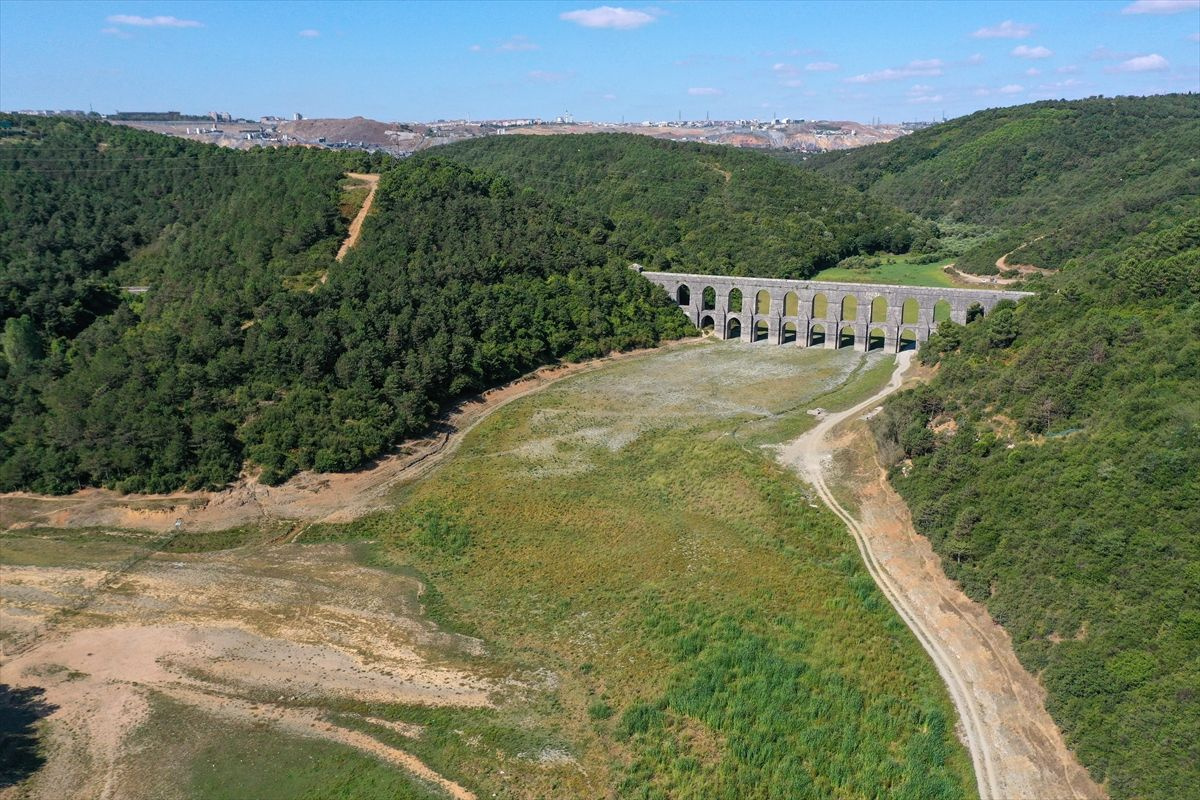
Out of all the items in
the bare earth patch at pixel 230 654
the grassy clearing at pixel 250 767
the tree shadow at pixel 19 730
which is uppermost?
the bare earth patch at pixel 230 654

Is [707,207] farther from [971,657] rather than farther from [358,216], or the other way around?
[971,657]

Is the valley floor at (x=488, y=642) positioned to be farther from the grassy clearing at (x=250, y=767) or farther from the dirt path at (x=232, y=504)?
the dirt path at (x=232, y=504)

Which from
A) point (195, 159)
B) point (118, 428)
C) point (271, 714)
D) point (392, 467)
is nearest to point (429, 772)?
point (271, 714)

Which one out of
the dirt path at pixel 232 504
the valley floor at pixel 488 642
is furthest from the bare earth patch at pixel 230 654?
the dirt path at pixel 232 504

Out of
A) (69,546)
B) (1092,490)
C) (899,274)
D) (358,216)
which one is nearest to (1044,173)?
(899,274)

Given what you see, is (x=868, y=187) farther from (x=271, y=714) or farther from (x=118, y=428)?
(x=271, y=714)
